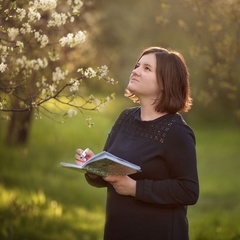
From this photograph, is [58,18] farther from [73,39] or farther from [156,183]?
[156,183]

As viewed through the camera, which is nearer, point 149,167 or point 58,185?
point 149,167

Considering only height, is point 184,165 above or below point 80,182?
below

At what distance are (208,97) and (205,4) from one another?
46.0 inches

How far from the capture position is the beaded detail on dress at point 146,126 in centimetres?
401

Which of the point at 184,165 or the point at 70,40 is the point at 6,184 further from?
the point at 184,165

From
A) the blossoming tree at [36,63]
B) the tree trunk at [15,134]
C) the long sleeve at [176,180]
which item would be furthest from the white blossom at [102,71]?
the tree trunk at [15,134]

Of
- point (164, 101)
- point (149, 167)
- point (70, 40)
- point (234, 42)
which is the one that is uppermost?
point (234, 42)

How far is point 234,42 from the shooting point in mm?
7543

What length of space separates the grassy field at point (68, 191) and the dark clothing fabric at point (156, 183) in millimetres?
3239

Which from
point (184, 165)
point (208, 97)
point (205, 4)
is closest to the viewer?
point (184, 165)

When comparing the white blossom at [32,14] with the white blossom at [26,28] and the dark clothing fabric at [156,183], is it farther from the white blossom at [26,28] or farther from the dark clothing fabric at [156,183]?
the dark clothing fabric at [156,183]

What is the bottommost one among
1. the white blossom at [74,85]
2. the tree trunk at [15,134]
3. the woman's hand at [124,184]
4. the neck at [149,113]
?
the woman's hand at [124,184]

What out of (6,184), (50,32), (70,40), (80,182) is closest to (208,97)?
(50,32)

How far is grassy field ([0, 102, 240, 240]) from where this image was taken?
7773 mm
